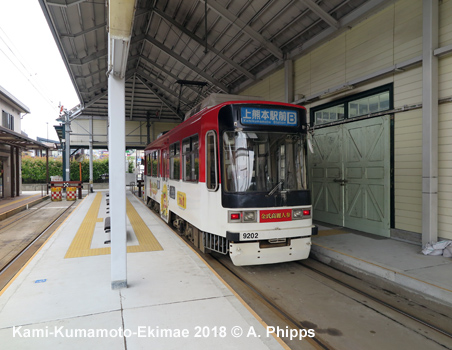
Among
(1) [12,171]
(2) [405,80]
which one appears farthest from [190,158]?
(1) [12,171]

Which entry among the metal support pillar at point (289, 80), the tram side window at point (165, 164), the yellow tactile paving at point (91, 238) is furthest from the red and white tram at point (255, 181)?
the metal support pillar at point (289, 80)

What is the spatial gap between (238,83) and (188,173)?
9067 millimetres

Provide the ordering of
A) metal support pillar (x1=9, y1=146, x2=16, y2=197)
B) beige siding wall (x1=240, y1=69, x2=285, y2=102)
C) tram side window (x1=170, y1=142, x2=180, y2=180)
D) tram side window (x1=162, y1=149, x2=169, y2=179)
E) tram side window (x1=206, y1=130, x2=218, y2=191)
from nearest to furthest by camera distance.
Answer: tram side window (x1=206, y1=130, x2=218, y2=191) < tram side window (x1=170, y1=142, x2=180, y2=180) < tram side window (x1=162, y1=149, x2=169, y2=179) < beige siding wall (x1=240, y1=69, x2=285, y2=102) < metal support pillar (x1=9, y1=146, x2=16, y2=197)

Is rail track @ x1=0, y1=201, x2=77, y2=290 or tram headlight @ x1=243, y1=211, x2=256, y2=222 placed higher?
tram headlight @ x1=243, y1=211, x2=256, y2=222

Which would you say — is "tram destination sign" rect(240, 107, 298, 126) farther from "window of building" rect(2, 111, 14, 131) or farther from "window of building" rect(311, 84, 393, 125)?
"window of building" rect(2, 111, 14, 131)

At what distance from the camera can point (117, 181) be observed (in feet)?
13.8

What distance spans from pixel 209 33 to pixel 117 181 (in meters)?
9.01

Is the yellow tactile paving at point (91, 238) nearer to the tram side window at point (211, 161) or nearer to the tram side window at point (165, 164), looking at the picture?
the tram side window at point (165, 164)

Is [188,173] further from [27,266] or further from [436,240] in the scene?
[436,240]

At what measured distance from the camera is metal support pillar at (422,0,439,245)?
19.1ft

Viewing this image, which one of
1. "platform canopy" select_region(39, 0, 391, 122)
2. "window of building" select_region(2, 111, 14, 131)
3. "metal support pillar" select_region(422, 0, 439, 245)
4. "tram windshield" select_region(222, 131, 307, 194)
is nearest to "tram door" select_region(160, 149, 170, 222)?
"platform canopy" select_region(39, 0, 391, 122)

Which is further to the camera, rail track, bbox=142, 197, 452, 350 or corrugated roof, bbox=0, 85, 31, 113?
corrugated roof, bbox=0, 85, 31, 113

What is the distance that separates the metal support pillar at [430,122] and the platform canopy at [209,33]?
4.84 ft

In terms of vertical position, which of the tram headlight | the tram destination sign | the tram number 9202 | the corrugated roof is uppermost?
the corrugated roof
